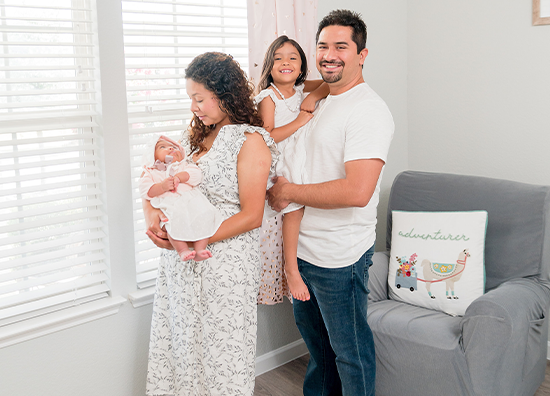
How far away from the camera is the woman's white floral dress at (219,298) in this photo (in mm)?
1628

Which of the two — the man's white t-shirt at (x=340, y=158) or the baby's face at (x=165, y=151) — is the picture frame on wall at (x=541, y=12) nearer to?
the man's white t-shirt at (x=340, y=158)

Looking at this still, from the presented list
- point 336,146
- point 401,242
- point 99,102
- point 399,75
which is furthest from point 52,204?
point 399,75

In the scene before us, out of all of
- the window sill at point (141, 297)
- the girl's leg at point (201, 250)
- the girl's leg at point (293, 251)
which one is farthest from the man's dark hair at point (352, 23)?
the window sill at point (141, 297)

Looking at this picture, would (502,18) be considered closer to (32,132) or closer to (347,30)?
(347,30)

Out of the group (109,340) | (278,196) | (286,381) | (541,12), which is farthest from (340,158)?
(541,12)

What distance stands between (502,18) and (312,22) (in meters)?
1.04

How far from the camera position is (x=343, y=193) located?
164 cm

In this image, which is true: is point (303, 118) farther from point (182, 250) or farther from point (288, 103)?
point (182, 250)

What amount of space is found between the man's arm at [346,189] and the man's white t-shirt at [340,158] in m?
0.04

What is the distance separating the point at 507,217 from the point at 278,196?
47.4 inches

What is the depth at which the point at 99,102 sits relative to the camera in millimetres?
1908

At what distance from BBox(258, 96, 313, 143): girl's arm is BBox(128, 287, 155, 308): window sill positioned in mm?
845

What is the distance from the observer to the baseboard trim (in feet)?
8.43

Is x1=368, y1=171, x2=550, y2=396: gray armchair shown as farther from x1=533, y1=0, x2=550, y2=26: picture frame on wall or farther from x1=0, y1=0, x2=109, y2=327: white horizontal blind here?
x1=0, y1=0, x2=109, y2=327: white horizontal blind
